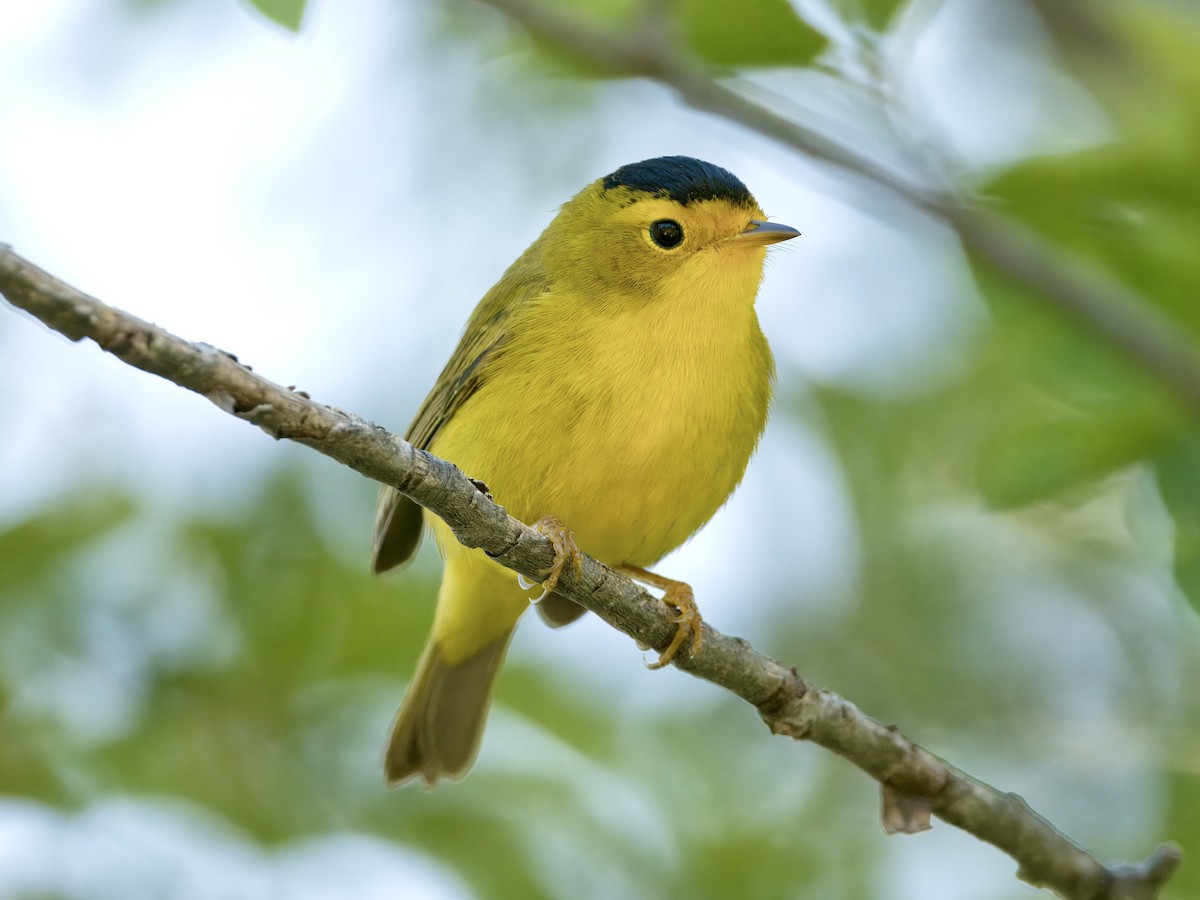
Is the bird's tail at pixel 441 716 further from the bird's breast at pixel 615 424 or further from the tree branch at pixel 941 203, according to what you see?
the tree branch at pixel 941 203

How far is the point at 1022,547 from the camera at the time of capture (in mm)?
7031

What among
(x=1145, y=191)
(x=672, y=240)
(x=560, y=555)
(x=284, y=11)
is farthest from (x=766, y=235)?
(x=284, y=11)

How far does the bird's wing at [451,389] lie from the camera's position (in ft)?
14.8

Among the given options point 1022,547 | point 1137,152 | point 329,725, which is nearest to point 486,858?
point 329,725

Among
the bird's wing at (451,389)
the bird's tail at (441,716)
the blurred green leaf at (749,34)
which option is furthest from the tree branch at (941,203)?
the bird's tail at (441,716)

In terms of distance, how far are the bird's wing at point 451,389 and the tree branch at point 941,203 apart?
952mm

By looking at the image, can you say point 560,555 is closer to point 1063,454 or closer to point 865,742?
point 865,742

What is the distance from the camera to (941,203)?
3994 millimetres

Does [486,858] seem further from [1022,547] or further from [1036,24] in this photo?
[1036,24]

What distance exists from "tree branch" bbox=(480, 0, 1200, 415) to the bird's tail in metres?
2.21

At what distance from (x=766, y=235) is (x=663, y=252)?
34cm

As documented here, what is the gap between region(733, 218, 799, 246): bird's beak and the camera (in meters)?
4.37

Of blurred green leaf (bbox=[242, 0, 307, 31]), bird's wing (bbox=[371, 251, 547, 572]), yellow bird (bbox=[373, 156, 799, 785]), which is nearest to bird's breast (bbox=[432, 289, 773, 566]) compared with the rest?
yellow bird (bbox=[373, 156, 799, 785])

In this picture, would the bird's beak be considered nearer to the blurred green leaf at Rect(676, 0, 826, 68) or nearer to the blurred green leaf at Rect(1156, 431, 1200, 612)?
the blurred green leaf at Rect(676, 0, 826, 68)
